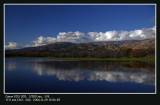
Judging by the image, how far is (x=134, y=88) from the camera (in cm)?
2033

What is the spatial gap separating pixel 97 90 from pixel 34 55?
464ft

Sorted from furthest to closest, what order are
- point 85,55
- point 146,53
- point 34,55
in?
point 34,55 → point 85,55 → point 146,53

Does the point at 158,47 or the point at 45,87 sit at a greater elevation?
the point at 158,47

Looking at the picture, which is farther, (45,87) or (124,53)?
(124,53)

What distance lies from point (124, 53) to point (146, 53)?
15221 mm

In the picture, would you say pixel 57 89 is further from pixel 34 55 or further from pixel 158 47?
pixel 34 55

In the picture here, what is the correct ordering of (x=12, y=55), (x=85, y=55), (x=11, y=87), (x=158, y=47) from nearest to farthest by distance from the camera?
(x=158, y=47) < (x=11, y=87) < (x=85, y=55) < (x=12, y=55)

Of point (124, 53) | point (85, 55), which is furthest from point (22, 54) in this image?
point (124, 53)

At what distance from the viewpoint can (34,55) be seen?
153 meters

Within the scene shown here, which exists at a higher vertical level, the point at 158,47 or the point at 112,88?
the point at 158,47

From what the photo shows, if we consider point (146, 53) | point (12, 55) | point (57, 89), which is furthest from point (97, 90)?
point (12, 55)

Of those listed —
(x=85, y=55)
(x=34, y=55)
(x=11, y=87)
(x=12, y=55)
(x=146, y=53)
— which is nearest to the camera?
(x=11, y=87)

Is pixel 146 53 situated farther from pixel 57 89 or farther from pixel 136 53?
pixel 57 89

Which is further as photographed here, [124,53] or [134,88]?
[124,53]
